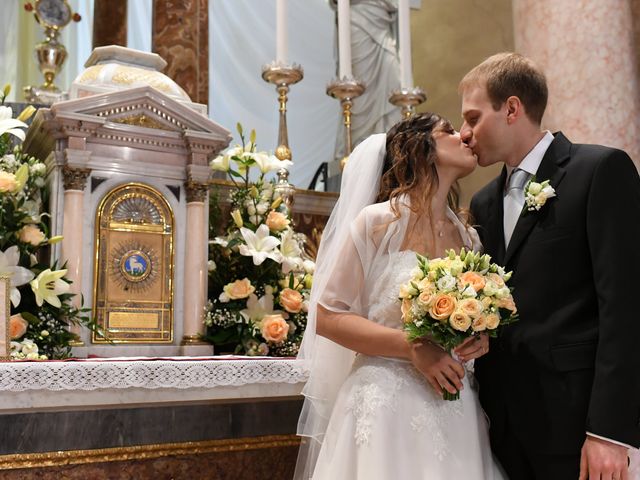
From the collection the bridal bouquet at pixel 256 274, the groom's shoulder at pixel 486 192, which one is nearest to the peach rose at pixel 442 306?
the groom's shoulder at pixel 486 192

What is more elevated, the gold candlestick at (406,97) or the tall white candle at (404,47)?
the tall white candle at (404,47)

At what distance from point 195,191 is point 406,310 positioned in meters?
1.69

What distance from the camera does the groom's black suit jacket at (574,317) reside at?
236cm

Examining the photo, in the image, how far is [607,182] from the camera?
8.36ft

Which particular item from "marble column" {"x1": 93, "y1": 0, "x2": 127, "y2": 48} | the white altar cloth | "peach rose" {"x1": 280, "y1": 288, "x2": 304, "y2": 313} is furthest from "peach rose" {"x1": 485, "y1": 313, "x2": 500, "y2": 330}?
"marble column" {"x1": 93, "y1": 0, "x2": 127, "y2": 48}

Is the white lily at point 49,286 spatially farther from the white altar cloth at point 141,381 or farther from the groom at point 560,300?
the groom at point 560,300

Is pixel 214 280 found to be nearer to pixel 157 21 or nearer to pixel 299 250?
pixel 299 250

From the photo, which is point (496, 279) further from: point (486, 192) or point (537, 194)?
point (486, 192)

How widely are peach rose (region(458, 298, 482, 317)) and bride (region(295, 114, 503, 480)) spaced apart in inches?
7.0

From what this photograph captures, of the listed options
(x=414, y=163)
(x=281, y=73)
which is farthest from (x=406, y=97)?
(x=414, y=163)

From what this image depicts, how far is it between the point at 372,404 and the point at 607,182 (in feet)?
3.32

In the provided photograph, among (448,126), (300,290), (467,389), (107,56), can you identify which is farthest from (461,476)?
(107,56)

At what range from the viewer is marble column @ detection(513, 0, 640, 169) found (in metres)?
4.81

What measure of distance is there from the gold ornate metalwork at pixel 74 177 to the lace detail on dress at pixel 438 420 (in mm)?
1902
